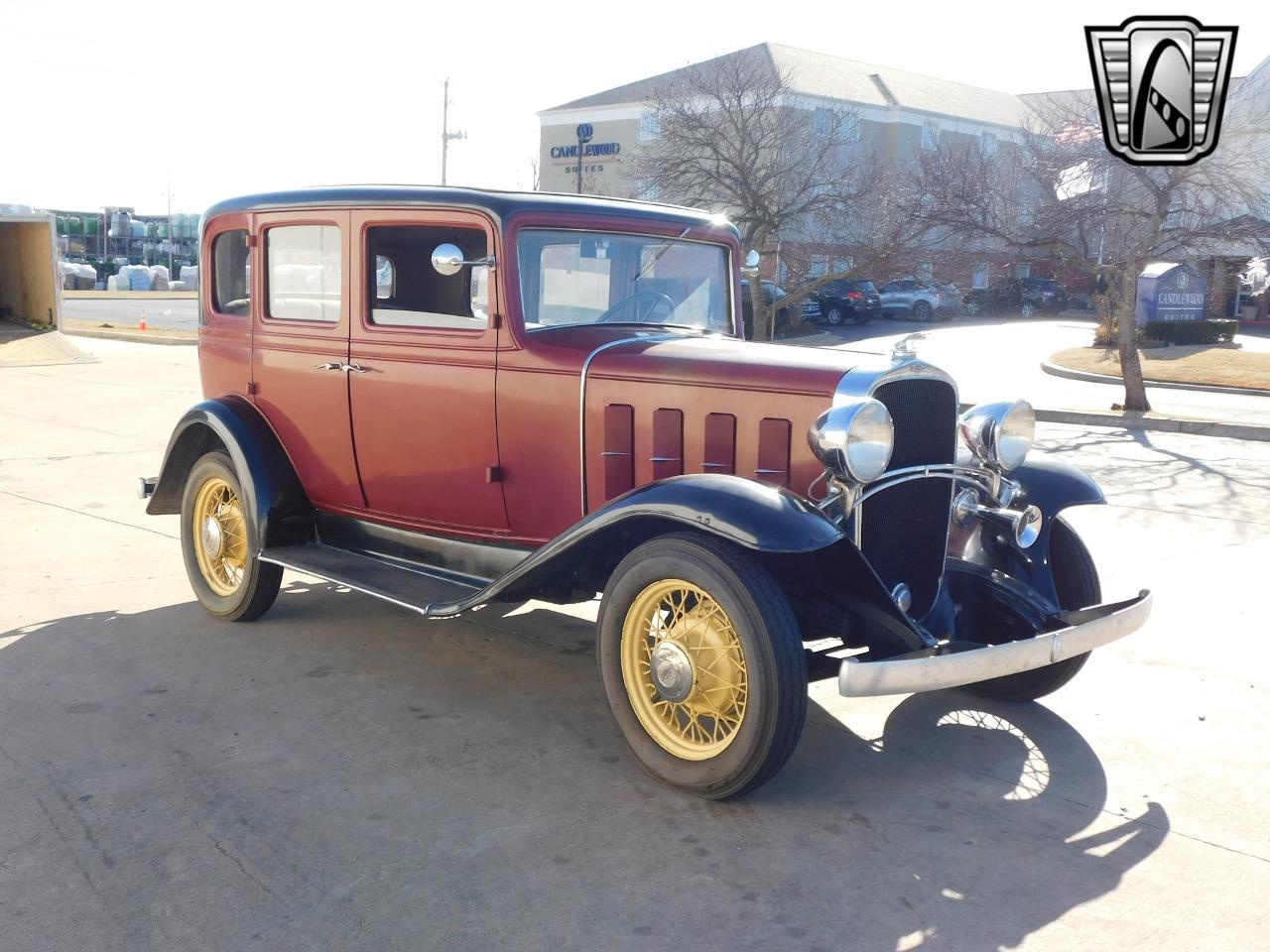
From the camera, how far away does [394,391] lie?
16.2ft

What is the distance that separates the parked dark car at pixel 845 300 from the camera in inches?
1316

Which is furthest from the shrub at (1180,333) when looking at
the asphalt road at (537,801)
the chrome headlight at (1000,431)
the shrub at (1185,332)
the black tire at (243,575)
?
the black tire at (243,575)

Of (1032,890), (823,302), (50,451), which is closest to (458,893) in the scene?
(1032,890)

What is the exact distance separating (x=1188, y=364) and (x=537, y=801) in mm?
22571

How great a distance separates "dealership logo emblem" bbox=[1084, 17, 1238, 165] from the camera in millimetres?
10133

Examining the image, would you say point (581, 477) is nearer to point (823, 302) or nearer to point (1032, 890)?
point (1032, 890)

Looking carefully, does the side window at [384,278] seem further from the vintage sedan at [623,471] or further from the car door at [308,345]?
the car door at [308,345]

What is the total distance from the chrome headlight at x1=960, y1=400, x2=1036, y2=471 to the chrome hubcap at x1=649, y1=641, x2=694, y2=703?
4.44 ft

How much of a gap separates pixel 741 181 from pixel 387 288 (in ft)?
64.6

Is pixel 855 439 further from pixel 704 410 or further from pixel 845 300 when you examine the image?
pixel 845 300

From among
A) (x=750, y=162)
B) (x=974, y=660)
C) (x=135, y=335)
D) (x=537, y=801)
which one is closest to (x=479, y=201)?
(x=537, y=801)

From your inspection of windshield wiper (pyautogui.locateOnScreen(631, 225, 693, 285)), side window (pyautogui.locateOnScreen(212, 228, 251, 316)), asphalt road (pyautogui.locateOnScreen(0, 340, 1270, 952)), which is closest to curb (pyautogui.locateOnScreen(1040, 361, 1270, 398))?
asphalt road (pyautogui.locateOnScreen(0, 340, 1270, 952))

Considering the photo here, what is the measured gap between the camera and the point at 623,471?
430 cm

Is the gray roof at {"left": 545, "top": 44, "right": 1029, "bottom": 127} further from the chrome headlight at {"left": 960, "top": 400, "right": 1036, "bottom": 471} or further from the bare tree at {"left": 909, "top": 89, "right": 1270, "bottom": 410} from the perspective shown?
the chrome headlight at {"left": 960, "top": 400, "right": 1036, "bottom": 471}
